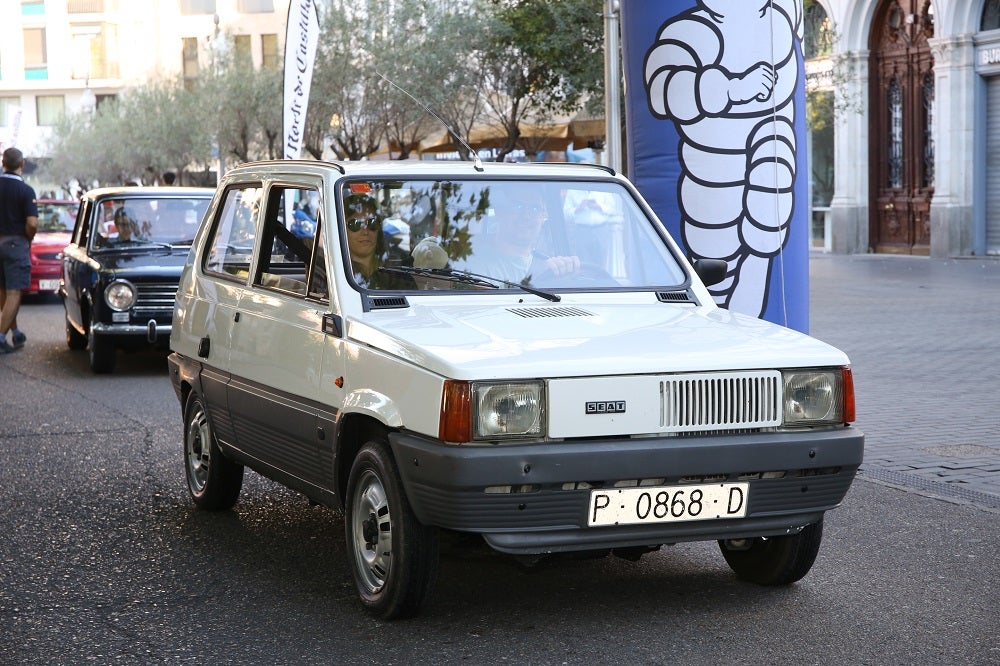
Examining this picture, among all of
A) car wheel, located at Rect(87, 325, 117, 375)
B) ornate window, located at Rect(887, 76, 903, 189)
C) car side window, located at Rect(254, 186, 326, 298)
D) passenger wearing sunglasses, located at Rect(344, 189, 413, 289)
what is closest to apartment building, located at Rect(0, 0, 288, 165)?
ornate window, located at Rect(887, 76, 903, 189)

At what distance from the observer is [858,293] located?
2083 cm

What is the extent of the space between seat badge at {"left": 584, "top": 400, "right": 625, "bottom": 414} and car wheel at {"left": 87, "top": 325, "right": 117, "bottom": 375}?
905 centimetres

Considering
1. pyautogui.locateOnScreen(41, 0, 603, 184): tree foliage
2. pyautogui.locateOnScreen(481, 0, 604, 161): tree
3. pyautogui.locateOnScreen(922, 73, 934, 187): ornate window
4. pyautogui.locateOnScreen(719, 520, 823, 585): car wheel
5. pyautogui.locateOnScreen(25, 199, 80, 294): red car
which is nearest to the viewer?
pyautogui.locateOnScreen(719, 520, 823, 585): car wheel

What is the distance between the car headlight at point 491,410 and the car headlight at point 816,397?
2.88ft

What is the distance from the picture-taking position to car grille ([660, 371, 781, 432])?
4.71 m

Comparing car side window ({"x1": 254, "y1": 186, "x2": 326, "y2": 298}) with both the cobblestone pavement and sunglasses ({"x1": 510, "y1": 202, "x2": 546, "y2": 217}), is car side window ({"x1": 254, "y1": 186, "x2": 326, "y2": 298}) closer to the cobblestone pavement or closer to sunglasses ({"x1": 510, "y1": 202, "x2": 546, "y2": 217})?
sunglasses ({"x1": 510, "y1": 202, "x2": 546, "y2": 217})

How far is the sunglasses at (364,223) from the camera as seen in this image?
224 inches

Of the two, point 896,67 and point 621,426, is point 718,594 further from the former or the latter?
point 896,67

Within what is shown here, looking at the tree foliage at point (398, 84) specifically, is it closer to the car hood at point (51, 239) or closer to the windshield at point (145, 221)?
the windshield at point (145, 221)

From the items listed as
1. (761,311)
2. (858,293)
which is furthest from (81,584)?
(858,293)

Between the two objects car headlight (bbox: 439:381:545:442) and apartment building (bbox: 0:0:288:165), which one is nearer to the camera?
car headlight (bbox: 439:381:545:442)

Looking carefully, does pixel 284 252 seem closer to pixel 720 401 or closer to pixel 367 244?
pixel 367 244

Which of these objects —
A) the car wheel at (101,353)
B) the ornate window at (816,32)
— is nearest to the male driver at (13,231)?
the car wheel at (101,353)

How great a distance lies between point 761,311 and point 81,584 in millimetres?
5038
